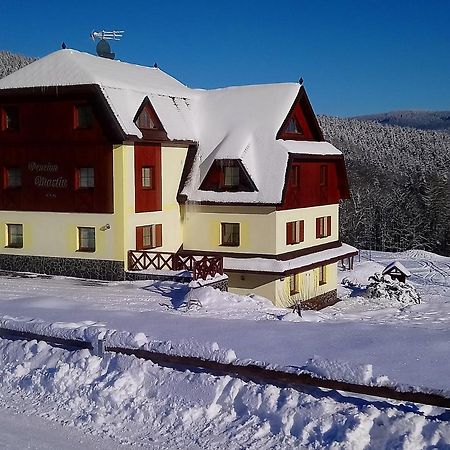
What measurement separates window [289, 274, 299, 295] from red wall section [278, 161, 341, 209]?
2.95 m

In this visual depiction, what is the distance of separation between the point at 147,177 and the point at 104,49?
895 cm

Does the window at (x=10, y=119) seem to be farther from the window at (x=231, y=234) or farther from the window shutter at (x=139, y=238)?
the window at (x=231, y=234)

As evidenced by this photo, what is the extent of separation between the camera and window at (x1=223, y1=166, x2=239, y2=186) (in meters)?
26.9

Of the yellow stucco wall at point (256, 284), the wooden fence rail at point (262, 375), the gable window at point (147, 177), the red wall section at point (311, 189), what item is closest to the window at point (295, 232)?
the red wall section at point (311, 189)

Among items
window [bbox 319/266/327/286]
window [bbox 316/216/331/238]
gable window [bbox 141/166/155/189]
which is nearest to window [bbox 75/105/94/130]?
gable window [bbox 141/166/155/189]

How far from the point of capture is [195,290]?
20.2m

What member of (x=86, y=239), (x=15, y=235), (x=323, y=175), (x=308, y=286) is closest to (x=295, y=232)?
(x=308, y=286)

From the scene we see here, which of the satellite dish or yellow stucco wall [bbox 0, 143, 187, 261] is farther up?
the satellite dish

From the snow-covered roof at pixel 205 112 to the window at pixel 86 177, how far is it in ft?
8.11

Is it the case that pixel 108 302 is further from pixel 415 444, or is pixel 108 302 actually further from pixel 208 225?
pixel 415 444

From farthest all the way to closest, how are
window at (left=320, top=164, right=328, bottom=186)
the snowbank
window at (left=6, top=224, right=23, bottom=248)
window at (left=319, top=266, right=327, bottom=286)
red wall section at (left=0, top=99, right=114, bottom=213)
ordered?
window at (left=319, top=266, right=327, bottom=286) < window at (left=320, top=164, right=328, bottom=186) < window at (left=6, top=224, right=23, bottom=248) < red wall section at (left=0, top=99, right=114, bottom=213) < the snowbank

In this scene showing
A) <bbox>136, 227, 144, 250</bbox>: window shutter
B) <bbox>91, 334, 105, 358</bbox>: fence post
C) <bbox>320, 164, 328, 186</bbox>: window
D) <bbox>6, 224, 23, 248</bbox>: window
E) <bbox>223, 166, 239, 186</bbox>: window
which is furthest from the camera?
<bbox>320, 164, 328, 186</bbox>: window

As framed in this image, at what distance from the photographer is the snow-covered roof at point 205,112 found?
25.7 m

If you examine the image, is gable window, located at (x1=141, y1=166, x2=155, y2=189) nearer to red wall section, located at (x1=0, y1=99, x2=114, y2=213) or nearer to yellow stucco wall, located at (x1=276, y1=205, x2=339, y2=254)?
red wall section, located at (x1=0, y1=99, x2=114, y2=213)
